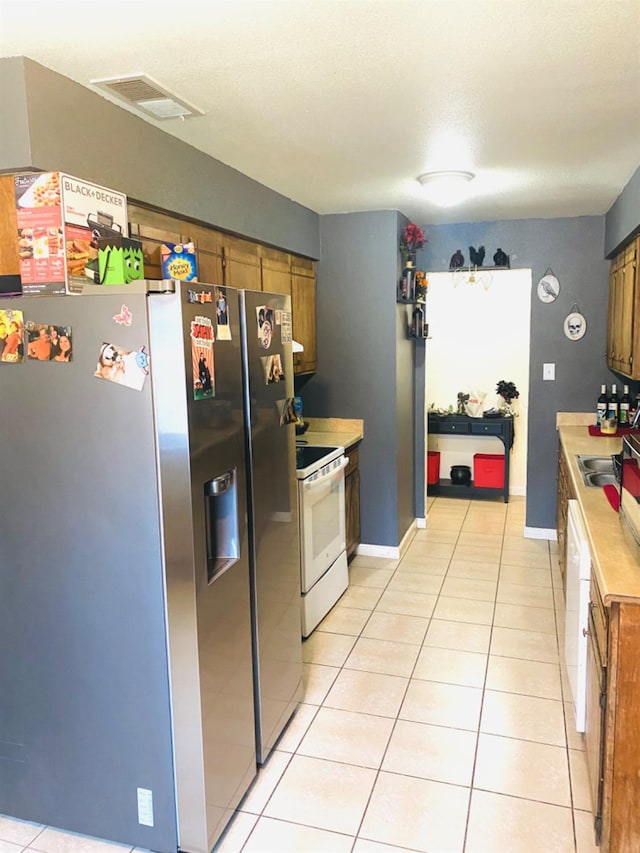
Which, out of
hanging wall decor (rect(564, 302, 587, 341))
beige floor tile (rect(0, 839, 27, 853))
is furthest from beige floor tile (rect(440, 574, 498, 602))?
beige floor tile (rect(0, 839, 27, 853))

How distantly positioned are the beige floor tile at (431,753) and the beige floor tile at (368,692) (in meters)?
0.14

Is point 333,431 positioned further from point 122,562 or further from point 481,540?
point 122,562

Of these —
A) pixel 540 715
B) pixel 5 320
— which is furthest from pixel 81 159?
pixel 540 715

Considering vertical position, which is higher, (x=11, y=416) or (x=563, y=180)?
(x=563, y=180)

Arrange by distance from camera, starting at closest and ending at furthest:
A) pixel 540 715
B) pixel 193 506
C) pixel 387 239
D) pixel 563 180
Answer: pixel 193 506
pixel 540 715
pixel 563 180
pixel 387 239

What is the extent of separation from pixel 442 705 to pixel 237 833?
1080 mm

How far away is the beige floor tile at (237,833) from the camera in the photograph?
2031 millimetres

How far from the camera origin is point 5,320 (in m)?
1.87

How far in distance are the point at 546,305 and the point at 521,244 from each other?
49 cm

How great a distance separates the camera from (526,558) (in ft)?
15.0

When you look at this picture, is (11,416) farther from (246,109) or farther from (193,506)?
(246,109)

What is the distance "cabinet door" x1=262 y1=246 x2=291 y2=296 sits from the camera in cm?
366

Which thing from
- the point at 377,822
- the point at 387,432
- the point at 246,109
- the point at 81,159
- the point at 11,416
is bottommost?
the point at 377,822

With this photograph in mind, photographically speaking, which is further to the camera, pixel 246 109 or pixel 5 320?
pixel 246 109
